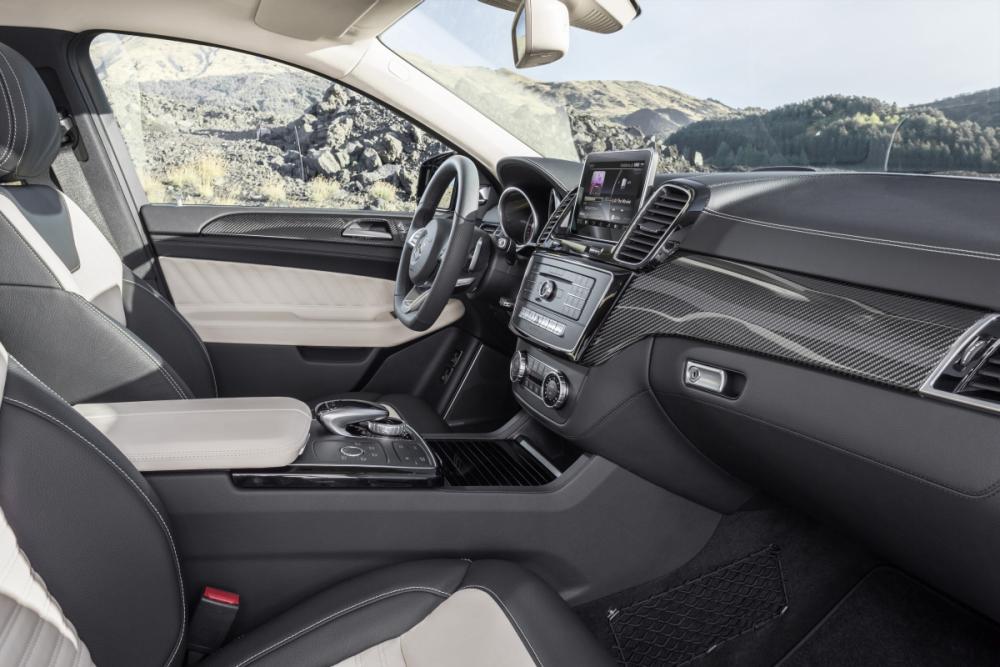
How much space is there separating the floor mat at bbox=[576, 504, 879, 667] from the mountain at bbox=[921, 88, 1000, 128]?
2.86 ft

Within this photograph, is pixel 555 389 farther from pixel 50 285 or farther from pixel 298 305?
pixel 298 305

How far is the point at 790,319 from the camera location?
1.14 meters

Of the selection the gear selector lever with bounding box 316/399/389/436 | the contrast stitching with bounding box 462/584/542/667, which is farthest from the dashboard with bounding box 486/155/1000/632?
the contrast stitching with bounding box 462/584/542/667

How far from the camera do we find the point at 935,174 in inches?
46.4

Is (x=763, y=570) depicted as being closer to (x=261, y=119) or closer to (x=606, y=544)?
(x=606, y=544)

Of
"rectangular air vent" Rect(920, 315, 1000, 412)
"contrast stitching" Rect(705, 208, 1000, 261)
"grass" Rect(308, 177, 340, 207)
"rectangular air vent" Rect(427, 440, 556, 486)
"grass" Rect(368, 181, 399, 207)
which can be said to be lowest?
"rectangular air vent" Rect(427, 440, 556, 486)

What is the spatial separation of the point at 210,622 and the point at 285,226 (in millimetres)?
1575

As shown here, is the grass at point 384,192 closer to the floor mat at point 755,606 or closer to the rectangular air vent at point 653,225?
the rectangular air vent at point 653,225

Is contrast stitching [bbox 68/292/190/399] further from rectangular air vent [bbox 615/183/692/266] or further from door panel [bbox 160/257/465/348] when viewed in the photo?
rectangular air vent [bbox 615/183/692/266]

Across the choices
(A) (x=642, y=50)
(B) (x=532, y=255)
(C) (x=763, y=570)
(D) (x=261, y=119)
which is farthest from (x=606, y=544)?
(D) (x=261, y=119)

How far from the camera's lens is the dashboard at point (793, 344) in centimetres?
95

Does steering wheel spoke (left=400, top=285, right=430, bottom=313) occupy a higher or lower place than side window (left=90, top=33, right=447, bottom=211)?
lower

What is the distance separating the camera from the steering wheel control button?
4.26 ft

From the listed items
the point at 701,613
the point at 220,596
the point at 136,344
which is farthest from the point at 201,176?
the point at 701,613
